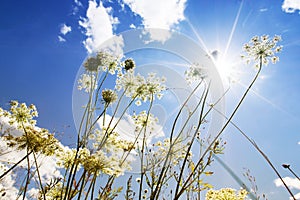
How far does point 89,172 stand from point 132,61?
6.05ft

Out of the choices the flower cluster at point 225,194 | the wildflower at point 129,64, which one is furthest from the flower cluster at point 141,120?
the flower cluster at point 225,194

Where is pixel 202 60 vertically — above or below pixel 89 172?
above

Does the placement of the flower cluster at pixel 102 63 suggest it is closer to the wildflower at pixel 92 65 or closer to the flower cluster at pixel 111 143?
the wildflower at pixel 92 65

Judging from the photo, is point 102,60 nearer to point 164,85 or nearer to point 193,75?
point 164,85

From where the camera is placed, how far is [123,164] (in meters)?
2.39

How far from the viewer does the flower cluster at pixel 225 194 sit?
2.84 metres

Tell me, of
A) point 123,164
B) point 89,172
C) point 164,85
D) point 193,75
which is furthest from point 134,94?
point 89,172

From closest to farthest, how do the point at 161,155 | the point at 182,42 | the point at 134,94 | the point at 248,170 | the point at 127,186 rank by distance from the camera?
the point at 127,186 < the point at 248,170 < the point at 161,155 < the point at 134,94 < the point at 182,42

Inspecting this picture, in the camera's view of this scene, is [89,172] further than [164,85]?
No

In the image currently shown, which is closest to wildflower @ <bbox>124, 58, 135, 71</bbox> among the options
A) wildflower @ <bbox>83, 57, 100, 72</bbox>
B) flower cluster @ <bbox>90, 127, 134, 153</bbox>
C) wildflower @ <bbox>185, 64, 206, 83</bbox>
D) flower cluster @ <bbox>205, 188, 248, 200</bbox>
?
wildflower @ <bbox>83, 57, 100, 72</bbox>

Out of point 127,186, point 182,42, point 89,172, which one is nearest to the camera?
point 89,172

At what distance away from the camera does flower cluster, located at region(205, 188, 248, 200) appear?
2839 mm

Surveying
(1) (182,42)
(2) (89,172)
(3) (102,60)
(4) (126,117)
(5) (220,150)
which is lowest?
(2) (89,172)

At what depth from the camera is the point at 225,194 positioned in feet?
9.39
